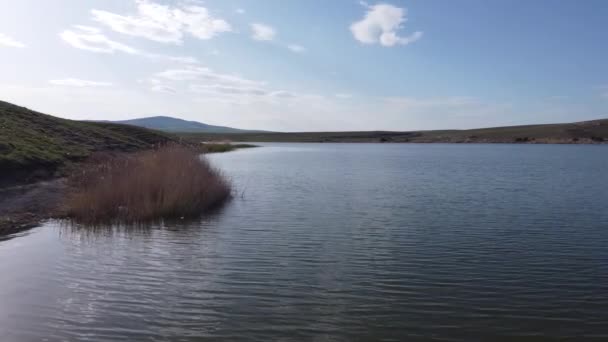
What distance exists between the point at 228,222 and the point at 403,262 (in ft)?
26.5

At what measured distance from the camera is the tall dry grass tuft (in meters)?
19.2

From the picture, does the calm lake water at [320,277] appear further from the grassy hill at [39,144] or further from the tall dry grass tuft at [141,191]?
the grassy hill at [39,144]

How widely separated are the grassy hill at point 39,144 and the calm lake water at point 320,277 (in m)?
7.32

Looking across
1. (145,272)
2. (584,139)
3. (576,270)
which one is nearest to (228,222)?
(145,272)

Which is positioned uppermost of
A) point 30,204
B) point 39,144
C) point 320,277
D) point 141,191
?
point 39,144

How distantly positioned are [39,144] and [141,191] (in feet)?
47.5

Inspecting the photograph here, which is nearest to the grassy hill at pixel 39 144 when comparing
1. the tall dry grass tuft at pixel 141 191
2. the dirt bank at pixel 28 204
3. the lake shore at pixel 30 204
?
the lake shore at pixel 30 204

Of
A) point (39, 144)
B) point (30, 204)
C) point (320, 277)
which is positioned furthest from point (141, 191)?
point (39, 144)

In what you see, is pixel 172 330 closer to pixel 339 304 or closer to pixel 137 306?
pixel 137 306

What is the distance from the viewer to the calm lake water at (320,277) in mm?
9172

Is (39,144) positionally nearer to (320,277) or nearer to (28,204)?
(28,204)

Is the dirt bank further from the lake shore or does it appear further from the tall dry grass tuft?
the tall dry grass tuft

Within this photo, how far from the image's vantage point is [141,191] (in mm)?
20094

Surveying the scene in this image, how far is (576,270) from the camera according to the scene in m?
12.8
